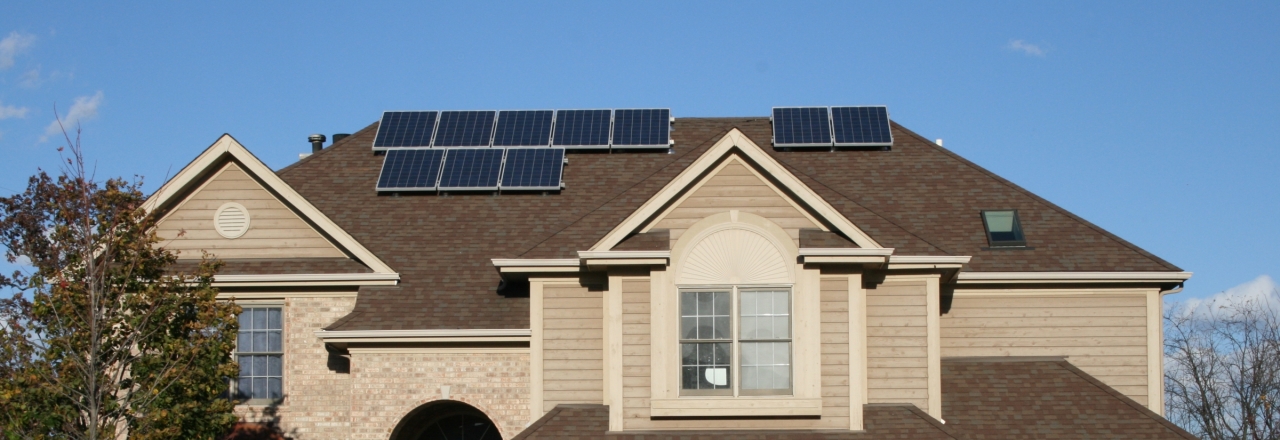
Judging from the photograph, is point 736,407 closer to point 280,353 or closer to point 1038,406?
point 1038,406

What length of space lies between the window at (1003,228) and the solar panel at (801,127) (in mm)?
3560

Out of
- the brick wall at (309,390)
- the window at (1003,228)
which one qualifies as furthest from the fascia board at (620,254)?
the window at (1003,228)

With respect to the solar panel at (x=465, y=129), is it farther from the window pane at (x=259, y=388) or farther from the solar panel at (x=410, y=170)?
the window pane at (x=259, y=388)

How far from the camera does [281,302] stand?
20469mm

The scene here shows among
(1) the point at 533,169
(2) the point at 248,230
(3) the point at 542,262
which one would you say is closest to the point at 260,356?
(2) the point at 248,230

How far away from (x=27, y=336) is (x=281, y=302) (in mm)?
4751

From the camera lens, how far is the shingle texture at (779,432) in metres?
17.7

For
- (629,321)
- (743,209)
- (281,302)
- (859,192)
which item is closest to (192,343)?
(281,302)

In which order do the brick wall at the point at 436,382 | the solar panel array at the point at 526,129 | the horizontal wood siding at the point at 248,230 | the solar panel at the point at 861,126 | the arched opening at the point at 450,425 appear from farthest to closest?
1. the solar panel array at the point at 526,129
2. the solar panel at the point at 861,126
3. the horizontal wood siding at the point at 248,230
4. the arched opening at the point at 450,425
5. the brick wall at the point at 436,382

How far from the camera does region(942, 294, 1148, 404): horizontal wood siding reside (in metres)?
20.8

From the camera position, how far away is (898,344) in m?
18.8

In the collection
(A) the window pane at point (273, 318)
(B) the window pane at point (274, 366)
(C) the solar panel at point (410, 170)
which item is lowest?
(B) the window pane at point (274, 366)

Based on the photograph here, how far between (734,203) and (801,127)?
6980 millimetres

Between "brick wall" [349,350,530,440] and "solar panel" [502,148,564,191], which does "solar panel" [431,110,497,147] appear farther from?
"brick wall" [349,350,530,440]
